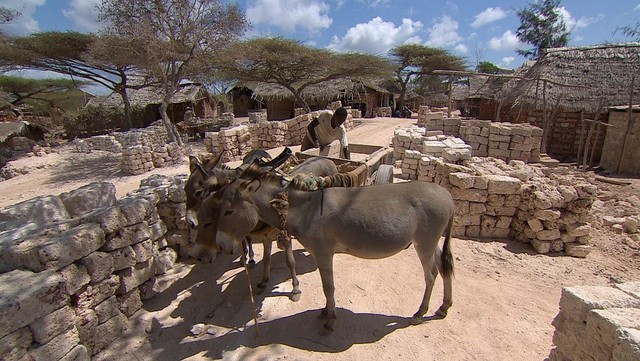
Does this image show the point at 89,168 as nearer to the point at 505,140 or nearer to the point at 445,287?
the point at 445,287

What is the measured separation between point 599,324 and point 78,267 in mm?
4251

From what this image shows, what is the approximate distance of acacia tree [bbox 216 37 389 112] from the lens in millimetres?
21969

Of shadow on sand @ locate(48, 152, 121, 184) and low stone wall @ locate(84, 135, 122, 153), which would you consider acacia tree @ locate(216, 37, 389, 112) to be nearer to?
low stone wall @ locate(84, 135, 122, 153)

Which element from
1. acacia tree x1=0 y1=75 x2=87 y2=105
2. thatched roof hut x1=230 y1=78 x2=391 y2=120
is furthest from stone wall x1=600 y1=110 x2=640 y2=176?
acacia tree x1=0 y1=75 x2=87 y2=105

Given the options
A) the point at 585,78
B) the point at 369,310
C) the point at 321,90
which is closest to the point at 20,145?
the point at 321,90

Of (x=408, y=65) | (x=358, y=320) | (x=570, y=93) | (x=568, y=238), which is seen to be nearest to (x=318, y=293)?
(x=358, y=320)

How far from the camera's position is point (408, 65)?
32219 millimetres

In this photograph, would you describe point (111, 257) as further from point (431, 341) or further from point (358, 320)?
point (431, 341)

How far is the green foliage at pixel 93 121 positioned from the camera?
22.0 m

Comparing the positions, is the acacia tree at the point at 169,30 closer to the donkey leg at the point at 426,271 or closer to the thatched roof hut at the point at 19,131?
the thatched roof hut at the point at 19,131

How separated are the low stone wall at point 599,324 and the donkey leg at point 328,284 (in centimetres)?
194

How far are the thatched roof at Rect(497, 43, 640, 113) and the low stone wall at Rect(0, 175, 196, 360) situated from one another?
15107 millimetres

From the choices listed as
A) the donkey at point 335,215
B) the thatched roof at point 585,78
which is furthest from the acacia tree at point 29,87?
the thatched roof at point 585,78

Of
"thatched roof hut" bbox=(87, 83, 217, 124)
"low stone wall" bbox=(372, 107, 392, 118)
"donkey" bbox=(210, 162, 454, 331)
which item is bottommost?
"donkey" bbox=(210, 162, 454, 331)
